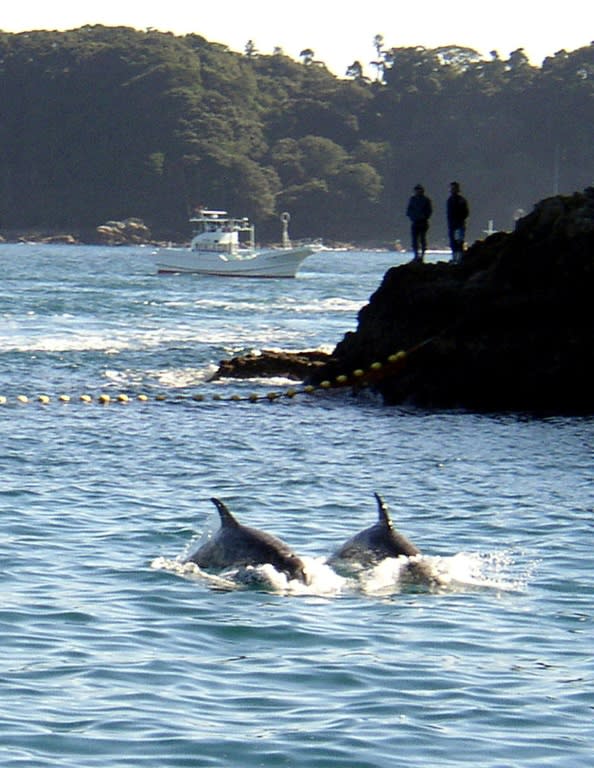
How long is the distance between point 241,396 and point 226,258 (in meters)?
58.7

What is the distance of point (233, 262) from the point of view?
3344 inches

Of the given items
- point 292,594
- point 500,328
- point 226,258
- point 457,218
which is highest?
point 457,218

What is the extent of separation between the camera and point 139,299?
62375mm

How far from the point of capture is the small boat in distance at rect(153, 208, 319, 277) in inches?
3305

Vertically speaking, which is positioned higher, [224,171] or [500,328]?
[224,171]

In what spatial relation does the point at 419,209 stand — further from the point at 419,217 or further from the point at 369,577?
the point at 369,577

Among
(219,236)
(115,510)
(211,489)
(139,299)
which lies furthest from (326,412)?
(219,236)

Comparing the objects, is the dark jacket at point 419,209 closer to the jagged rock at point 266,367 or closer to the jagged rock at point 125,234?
the jagged rock at point 266,367

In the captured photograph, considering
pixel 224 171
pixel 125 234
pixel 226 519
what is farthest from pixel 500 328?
pixel 224 171

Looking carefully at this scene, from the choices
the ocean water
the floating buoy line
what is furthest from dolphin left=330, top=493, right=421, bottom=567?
the floating buoy line

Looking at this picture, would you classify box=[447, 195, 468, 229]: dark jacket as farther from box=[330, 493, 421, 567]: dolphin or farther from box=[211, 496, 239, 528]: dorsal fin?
box=[211, 496, 239, 528]: dorsal fin

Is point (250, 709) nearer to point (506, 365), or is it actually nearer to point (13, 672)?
point (13, 672)

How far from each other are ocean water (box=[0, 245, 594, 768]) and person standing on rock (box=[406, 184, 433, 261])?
494 centimetres

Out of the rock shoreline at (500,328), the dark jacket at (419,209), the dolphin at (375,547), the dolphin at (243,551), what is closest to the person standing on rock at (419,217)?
the dark jacket at (419,209)
